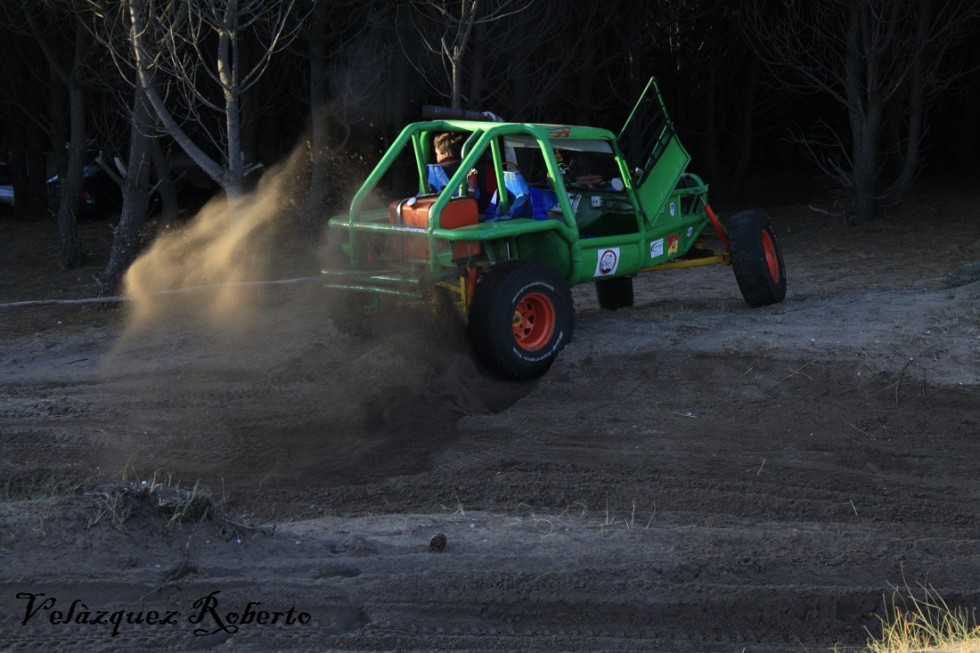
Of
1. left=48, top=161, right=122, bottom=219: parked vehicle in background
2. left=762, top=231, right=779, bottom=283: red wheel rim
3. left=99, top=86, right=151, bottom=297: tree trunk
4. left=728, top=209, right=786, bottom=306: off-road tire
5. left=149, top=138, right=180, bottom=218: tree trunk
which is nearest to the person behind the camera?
left=728, top=209, right=786, bottom=306: off-road tire

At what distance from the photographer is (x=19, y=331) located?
491 inches

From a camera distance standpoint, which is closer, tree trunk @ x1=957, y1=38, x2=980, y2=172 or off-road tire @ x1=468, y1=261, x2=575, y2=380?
off-road tire @ x1=468, y1=261, x2=575, y2=380

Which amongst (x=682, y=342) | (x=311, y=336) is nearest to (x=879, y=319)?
(x=682, y=342)

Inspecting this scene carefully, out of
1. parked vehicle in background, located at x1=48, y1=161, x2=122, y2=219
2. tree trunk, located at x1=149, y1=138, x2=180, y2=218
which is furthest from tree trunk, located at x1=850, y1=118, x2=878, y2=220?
parked vehicle in background, located at x1=48, y1=161, x2=122, y2=219

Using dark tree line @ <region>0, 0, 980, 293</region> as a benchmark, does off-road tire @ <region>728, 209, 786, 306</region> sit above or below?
below

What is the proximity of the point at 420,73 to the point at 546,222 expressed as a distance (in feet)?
23.5

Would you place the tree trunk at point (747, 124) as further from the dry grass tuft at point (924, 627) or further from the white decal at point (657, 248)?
the dry grass tuft at point (924, 627)

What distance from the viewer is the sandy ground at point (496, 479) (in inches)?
190

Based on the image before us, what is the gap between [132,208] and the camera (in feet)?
46.3

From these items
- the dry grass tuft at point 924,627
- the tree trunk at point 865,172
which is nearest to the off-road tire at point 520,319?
the dry grass tuft at point 924,627

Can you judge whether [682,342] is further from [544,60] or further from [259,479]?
[544,60]

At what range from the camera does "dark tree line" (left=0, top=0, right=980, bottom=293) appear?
1386 cm

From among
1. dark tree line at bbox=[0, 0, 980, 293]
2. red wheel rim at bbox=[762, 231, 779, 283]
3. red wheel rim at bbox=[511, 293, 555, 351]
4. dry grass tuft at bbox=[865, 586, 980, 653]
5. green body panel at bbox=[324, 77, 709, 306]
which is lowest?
dry grass tuft at bbox=[865, 586, 980, 653]

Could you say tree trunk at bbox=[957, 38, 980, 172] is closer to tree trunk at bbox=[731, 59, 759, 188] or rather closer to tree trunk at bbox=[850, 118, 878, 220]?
tree trunk at bbox=[731, 59, 759, 188]
